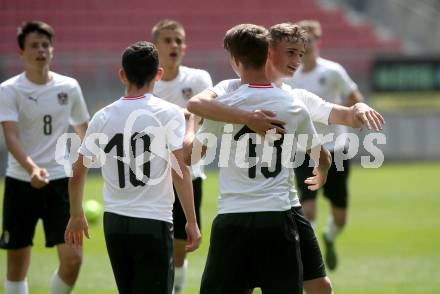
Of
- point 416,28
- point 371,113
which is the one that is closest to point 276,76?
point 371,113

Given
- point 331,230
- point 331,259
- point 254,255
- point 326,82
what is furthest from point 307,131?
point 331,230

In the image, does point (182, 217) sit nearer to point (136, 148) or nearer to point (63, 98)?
point (63, 98)

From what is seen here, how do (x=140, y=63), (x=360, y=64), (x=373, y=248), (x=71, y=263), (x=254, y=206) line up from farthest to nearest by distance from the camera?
(x=360, y=64), (x=373, y=248), (x=71, y=263), (x=140, y=63), (x=254, y=206)

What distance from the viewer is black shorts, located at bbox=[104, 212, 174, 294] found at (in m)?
5.81

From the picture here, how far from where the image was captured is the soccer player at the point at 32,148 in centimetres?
775

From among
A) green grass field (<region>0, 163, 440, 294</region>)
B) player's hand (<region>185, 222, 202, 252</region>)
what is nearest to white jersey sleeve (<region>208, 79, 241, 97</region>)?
→ player's hand (<region>185, 222, 202, 252</region>)

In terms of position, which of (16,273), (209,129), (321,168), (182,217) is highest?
(209,129)

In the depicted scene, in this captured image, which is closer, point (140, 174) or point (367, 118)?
point (367, 118)

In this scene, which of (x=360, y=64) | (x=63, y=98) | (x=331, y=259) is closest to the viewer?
(x=63, y=98)

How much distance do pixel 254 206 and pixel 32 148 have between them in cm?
304

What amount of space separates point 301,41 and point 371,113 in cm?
69

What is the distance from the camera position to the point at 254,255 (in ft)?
18.0

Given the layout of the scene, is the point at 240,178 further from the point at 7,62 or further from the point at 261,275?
the point at 7,62

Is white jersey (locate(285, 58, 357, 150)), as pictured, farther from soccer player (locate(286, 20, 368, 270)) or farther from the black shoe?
the black shoe
